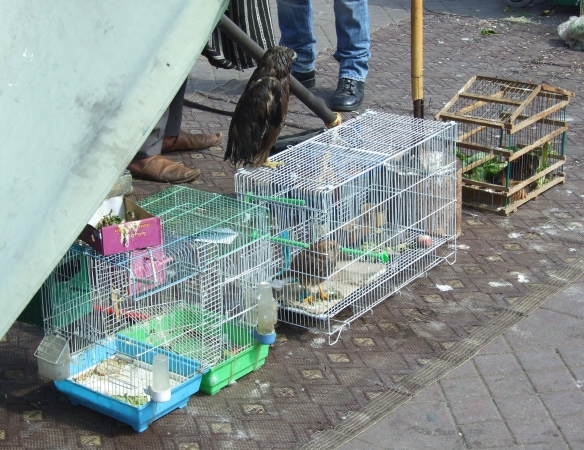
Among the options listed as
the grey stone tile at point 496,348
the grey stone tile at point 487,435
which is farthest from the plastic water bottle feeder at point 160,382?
the grey stone tile at point 496,348

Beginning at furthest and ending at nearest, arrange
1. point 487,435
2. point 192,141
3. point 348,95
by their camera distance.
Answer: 1. point 348,95
2. point 192,141
3. point 487,435

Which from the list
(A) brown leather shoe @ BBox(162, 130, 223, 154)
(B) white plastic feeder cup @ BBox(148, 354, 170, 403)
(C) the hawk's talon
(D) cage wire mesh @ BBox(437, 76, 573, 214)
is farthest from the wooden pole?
(B) white plastic feeder cup @ BBox(148, 354, 170, 403)

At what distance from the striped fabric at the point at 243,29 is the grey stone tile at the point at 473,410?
3.69 meters

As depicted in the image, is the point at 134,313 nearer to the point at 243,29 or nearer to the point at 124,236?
the point at 124,236

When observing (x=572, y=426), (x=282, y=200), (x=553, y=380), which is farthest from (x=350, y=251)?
(x=572, y=426)

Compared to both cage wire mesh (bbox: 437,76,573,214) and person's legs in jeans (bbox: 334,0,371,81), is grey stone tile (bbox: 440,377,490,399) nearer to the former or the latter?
cage wire mesh (bbox: 437,76,573,214)

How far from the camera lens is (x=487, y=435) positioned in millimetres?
3379

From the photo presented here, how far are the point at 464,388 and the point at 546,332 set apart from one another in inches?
28.3

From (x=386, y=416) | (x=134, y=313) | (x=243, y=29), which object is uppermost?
(x=243, y=29)

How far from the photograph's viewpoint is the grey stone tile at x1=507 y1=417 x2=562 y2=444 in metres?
3.34

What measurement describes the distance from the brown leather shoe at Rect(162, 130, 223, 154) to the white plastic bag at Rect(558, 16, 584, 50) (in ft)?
16.0

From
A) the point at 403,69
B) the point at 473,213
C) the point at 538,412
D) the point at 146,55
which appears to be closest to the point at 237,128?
the point at 473,213

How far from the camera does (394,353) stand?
404 cm

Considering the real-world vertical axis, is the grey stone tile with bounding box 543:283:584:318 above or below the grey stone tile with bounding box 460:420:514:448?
below
